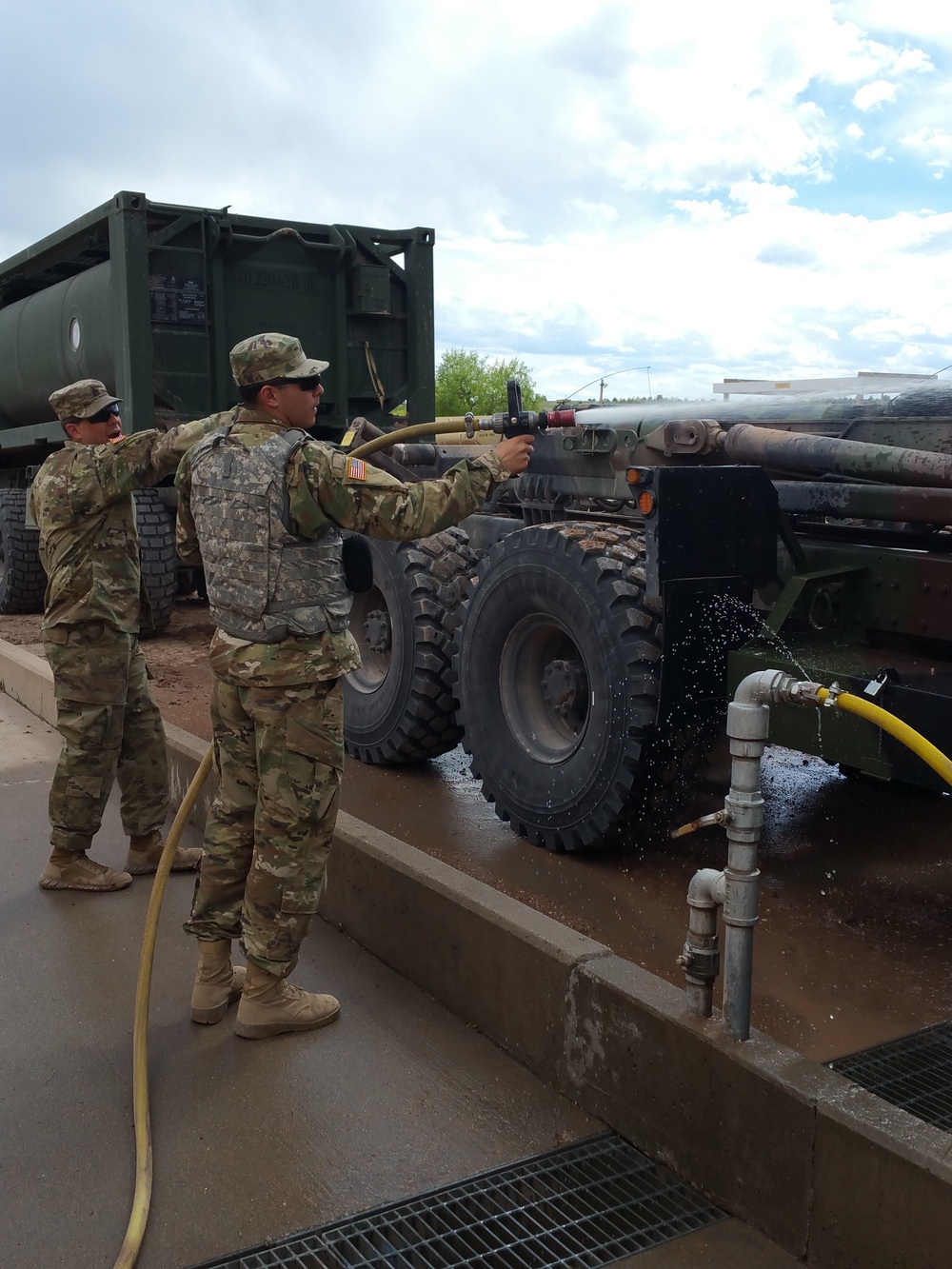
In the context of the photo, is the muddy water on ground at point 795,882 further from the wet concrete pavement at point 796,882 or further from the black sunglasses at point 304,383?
the black sunglasses at point 304,383

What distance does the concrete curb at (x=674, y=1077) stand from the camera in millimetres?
2244

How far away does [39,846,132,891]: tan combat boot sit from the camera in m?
4.40

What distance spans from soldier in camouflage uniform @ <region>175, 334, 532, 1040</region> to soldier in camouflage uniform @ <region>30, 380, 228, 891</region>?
3.45 feet

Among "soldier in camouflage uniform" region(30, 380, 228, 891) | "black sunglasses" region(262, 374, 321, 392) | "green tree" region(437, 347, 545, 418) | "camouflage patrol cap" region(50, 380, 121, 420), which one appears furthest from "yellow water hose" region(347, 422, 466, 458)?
"green tree" region(437, 347, 545, 418)

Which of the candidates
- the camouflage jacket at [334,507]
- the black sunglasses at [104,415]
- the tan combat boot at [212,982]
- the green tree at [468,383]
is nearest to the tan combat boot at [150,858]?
the tan combat boot at [212,982]

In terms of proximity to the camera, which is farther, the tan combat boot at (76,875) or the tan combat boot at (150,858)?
the tan combat boot at (150,858)

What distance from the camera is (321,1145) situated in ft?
9.21

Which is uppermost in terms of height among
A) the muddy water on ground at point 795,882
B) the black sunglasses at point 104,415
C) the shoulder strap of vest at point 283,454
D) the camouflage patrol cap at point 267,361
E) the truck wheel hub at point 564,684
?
the camouflage patrol cap at point 267,361

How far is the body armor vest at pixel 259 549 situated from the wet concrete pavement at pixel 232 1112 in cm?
113

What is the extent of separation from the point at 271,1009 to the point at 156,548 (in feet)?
20.2

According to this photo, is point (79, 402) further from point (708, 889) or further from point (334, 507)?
point (708, 889)

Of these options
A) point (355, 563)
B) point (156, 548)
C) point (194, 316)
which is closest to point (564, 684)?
point (355, 563)

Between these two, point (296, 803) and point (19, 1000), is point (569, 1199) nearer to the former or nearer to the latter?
point (296, 803)

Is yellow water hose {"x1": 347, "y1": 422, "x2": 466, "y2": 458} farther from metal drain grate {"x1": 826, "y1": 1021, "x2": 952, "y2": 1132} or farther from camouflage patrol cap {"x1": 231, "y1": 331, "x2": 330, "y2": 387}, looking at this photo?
metal drain grate {"x1": 826, "y1": 1021, "x2": 952, "y2": 1132}
